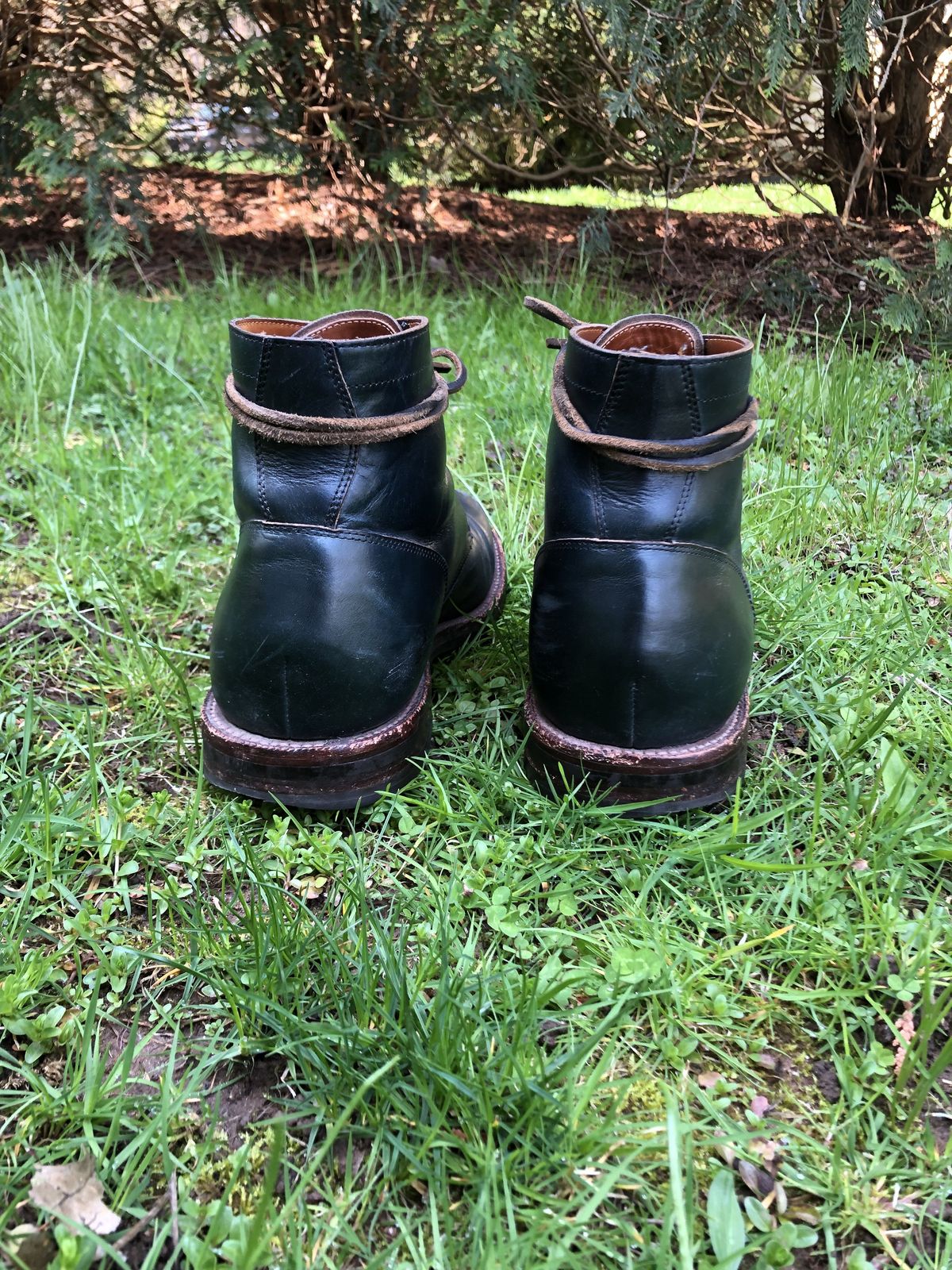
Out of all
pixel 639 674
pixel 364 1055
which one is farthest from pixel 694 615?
pixel 364 1055

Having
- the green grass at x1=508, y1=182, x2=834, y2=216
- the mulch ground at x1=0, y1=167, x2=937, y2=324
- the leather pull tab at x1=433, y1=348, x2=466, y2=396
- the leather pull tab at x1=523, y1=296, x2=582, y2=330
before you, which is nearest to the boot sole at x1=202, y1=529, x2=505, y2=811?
the leather pull tab at x1=433, y1=348, x2=466, y2=396

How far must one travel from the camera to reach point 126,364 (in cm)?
328

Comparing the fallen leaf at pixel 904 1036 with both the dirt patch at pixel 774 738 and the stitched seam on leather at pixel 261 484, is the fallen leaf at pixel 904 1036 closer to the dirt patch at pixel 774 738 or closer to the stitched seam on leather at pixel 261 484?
the dirt patch at pixel 774 738

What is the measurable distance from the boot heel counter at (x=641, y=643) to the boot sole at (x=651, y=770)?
0.02 metres

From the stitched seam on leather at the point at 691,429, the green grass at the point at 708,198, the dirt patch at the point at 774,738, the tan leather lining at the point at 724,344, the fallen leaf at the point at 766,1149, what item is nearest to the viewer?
the fallen leaf at the point at 766,1149

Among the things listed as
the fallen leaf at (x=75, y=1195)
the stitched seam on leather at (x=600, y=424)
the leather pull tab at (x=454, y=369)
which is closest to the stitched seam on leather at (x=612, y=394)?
the stitched seam on leather at (x=600, y=424)

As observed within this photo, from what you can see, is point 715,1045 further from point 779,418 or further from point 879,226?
point 879,226

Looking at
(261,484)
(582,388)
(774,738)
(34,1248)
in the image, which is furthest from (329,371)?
(34,1248)

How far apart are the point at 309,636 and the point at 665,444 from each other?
1.99ft

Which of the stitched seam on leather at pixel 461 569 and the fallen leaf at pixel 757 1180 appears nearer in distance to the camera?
the fallen leaf at pixel 757 1180

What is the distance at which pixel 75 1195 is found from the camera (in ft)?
→ 3.20

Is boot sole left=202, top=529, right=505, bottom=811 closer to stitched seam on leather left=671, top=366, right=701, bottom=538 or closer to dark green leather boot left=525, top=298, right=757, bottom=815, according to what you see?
dark green leather boot left=525, top=298, right=757, bottom=815

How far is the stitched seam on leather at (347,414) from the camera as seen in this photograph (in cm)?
138

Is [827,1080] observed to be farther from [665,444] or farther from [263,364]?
[263,364]
